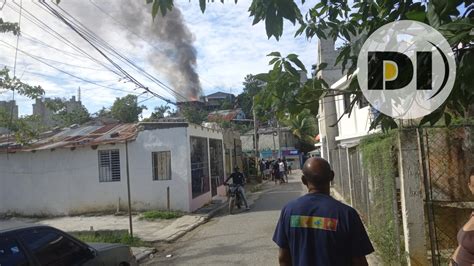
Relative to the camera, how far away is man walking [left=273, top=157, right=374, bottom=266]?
9.36 feet

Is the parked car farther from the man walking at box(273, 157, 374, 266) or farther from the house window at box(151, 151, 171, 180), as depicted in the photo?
the house window at box(151, 151, 171, 180)

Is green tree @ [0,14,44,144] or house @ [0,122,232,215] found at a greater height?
green tree @ [0,14,44,144]

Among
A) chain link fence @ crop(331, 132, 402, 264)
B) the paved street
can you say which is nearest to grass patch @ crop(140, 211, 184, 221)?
the paved street

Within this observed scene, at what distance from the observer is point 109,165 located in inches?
657

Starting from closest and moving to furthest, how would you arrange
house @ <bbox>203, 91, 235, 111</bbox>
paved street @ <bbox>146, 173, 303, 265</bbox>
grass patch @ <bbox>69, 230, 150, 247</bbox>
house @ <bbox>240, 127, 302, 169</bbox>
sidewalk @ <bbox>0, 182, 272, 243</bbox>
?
paved street @ <bbox>146, 173, 303, 265</bbox>
grass patch @ <bbox>69, 230, 150, 247</bbox>
sidewalk @ <bbox>0, 182, 272, 243</bbox>
house @ <bbox>240, 127, 302, 169</bbox>
house @ <bbox>203, 91, 235, 111</bbox>

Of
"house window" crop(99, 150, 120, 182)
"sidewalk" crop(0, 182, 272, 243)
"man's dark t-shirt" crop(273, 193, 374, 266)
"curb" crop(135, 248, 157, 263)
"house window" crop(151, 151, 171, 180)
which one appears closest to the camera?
"man's dark t-shirt" crop(273, 193, 374, 266)

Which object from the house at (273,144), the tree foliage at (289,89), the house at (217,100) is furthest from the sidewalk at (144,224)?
the house at (217,100)

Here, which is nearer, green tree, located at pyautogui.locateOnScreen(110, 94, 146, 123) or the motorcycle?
the motorcycle

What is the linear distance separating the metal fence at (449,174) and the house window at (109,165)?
12327 millimetres

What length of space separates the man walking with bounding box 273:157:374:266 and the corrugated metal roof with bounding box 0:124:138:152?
44.1ft

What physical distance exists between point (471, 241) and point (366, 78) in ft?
4.99

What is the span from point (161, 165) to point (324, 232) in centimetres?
1387

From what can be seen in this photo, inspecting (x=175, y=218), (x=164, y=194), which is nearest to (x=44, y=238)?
(x=175, y=218)

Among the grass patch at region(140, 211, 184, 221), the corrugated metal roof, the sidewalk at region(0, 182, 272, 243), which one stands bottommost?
the sidewalk at region(0, 182, 272, 243)
